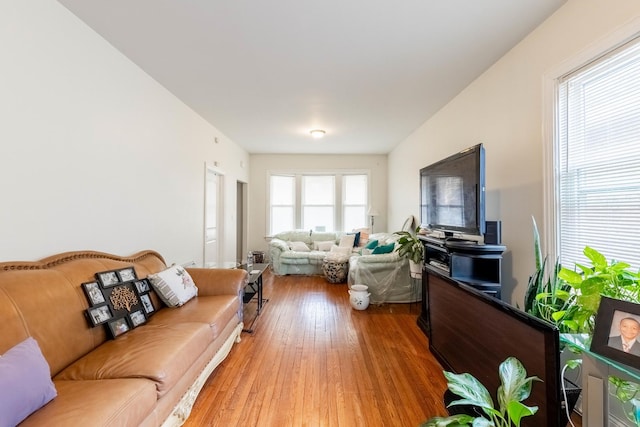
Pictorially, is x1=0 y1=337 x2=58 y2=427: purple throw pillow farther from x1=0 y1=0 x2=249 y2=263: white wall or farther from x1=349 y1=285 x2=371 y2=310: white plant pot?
x1=349 y1=285 x2=371 y2=310: white plant pot

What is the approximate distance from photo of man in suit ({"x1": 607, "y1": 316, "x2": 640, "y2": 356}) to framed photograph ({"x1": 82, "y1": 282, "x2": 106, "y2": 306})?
257 cm

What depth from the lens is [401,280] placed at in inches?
154

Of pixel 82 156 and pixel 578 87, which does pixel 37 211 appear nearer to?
pixel 82 156

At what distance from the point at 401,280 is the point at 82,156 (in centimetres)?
374

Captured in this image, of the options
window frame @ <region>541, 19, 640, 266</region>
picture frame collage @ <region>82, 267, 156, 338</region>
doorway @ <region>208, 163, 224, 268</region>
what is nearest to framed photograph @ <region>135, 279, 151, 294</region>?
picture frame collage @ <region>82, 267, 156, 338</region>

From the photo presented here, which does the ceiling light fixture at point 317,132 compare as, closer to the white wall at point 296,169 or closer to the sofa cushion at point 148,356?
the white wall at point 296,169

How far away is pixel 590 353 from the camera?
0.96m

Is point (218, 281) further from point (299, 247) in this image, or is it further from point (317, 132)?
point (299, 247)

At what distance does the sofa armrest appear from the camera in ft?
8.77

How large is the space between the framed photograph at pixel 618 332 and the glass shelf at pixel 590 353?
13mm

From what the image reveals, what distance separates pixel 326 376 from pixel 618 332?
6.00ft

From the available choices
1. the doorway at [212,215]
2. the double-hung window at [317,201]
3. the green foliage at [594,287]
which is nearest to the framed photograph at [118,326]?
the doorway at [212,215]

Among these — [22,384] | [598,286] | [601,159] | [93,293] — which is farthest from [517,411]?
[93,293]

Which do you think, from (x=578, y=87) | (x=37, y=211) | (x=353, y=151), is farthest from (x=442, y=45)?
(x=353, y=151)
